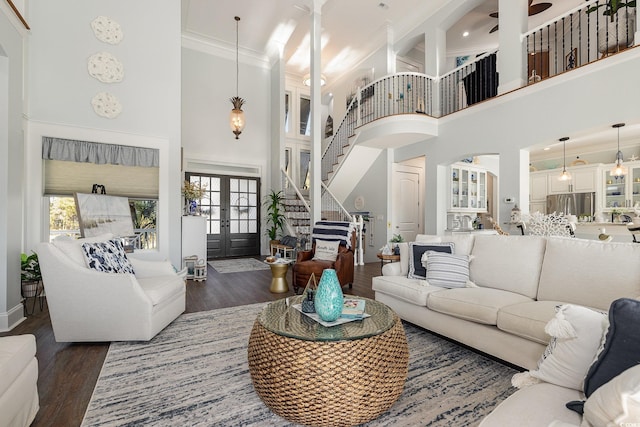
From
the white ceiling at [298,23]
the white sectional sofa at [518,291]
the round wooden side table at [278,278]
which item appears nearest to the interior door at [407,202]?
the white ceiling at [298,23]

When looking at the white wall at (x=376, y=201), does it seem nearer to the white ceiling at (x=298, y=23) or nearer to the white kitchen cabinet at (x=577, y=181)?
the white ceiling at (x=298, y=23)

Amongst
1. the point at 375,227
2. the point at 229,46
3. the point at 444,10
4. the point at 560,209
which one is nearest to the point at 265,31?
the point at 229,46

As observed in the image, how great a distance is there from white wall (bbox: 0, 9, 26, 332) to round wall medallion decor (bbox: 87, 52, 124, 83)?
3.16 ft

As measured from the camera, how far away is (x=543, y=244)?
2549 millimetres

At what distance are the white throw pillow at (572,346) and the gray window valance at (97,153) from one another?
5.04m

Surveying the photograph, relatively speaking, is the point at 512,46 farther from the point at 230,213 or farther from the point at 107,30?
the point at 230,213

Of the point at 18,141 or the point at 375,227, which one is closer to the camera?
the point at 18,141

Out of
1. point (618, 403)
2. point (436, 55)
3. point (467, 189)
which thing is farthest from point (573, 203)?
point (618, 403)

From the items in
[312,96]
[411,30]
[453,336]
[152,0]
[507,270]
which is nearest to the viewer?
[453,336]

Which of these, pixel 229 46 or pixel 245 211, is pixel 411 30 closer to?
pixel 229 46

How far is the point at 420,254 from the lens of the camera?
3111 millimetres

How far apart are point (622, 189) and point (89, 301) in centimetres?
998

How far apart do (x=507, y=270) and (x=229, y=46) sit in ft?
25.6

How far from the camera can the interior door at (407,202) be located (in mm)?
7113
